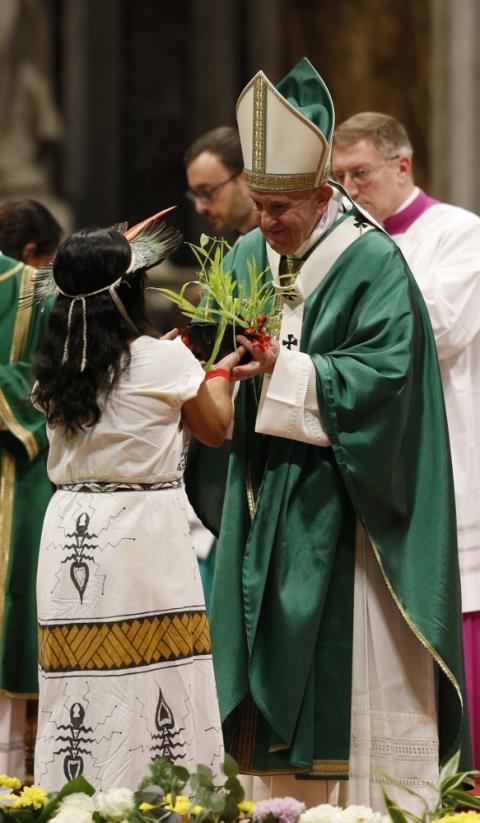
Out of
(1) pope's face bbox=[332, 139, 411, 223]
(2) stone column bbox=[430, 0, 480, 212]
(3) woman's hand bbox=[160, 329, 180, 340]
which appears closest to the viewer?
(3) woman's hand bbox=[160, 329, 180, 340]

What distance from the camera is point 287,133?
4.23 m

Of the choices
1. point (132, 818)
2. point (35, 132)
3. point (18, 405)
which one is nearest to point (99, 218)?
point (35, 132)

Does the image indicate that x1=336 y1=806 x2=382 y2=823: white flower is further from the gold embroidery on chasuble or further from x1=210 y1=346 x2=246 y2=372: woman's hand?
x1=210 y1=346 x2=246 y2=372: woman's hand

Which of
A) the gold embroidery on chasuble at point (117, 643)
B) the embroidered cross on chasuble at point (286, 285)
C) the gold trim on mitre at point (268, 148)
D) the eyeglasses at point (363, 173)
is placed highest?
the eyeglasses at point (363, 173)

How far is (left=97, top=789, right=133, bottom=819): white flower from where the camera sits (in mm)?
2684

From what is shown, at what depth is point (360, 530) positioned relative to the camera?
427 cm

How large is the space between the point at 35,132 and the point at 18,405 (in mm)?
6312

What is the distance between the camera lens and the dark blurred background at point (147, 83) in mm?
11062

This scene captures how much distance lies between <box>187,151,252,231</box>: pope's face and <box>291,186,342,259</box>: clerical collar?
1391 mm

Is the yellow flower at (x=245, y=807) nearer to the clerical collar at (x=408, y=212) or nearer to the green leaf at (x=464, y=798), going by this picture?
the green leaf at (x=464, y=798)

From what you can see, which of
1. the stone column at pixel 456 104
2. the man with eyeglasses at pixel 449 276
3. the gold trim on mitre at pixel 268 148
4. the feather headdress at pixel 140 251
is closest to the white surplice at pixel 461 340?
the man with eyeglasses at pixel 449 276

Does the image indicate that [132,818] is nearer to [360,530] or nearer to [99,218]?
[360,530]

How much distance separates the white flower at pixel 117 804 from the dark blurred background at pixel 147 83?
27.8ft

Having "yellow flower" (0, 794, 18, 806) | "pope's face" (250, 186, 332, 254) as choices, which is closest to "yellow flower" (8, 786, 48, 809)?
"yellow flower" (0, 794, 18, 806)
